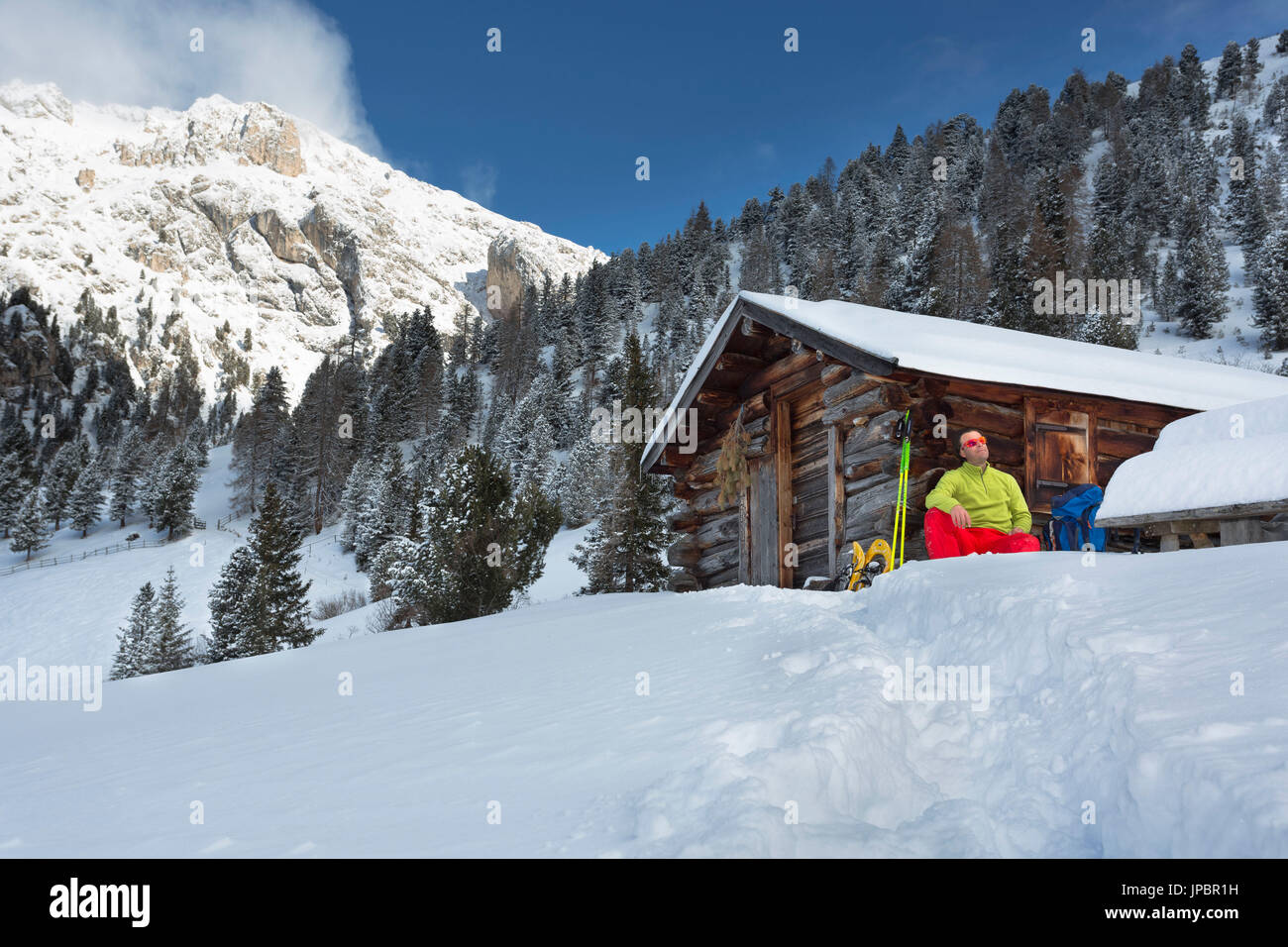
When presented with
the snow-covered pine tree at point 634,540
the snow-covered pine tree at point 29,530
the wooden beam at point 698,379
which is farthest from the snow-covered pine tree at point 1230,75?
the snow-covered pine tree at point 29,530

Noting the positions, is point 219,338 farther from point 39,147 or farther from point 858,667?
point 858,667

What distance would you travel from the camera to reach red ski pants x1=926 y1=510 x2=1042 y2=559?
6.39m

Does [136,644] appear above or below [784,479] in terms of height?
below

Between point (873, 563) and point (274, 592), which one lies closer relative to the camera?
point (873, 563)

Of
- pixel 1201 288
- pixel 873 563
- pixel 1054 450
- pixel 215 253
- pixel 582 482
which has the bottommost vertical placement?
pixel 873 563

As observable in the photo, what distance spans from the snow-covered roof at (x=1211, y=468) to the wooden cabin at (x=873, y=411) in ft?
8.37

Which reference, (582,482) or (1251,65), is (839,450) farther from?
(1251,65)

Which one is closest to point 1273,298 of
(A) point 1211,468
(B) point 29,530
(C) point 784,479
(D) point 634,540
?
(D) point 634,540

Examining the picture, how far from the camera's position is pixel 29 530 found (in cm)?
5547

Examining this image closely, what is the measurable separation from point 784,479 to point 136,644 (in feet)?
96.5

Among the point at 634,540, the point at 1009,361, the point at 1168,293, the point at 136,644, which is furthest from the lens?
the point at 1168,293

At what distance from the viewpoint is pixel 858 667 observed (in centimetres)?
335

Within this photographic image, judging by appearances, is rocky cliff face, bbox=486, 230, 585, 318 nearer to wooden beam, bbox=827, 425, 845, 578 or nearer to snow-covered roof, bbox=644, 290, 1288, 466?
snow-covered roof, bbox=644, 290, 1288, 466

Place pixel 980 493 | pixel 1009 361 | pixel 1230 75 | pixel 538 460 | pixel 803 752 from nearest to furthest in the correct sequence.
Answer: pixel 803 752 → pixel 980 493 → pixel 1009 361 → pixel 538 460 → pixel 1230 75
